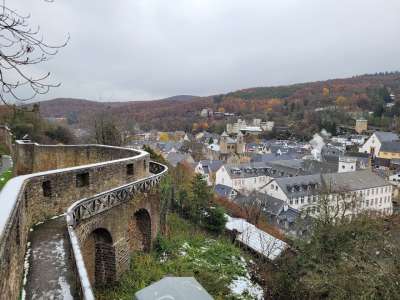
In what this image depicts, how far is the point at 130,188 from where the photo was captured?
34.3ft

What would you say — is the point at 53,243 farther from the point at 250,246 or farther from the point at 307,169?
the point at 307,169

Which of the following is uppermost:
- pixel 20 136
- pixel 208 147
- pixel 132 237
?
pixel 20 136

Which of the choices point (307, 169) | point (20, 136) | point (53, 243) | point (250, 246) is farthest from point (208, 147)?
point (53, 243)

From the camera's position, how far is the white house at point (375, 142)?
6241cm

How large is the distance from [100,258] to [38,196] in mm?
3167

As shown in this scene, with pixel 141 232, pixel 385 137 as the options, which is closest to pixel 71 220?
pixel 141 232

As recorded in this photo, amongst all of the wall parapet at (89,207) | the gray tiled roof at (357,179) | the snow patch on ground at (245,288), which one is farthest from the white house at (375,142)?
the wall parapet at (89,207)

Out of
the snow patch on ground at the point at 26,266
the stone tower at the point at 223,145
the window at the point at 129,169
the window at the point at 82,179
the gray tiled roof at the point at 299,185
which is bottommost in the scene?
the stone tower at the point at 223,145

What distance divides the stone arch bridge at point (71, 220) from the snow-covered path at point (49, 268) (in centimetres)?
1

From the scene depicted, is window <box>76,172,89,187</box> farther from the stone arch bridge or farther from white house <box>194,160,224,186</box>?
white house <box>194,160,224,186</box>

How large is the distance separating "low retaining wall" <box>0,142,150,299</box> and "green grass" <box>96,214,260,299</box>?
2976mm

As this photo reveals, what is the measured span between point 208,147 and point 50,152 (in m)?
57.2

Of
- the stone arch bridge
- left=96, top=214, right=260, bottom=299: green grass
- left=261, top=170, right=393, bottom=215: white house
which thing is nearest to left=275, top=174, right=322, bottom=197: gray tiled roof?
left=261, top=170, right=393, bottom=215: white house

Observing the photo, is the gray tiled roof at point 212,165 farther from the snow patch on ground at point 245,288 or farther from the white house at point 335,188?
the snow patch on ground at point 245,288
